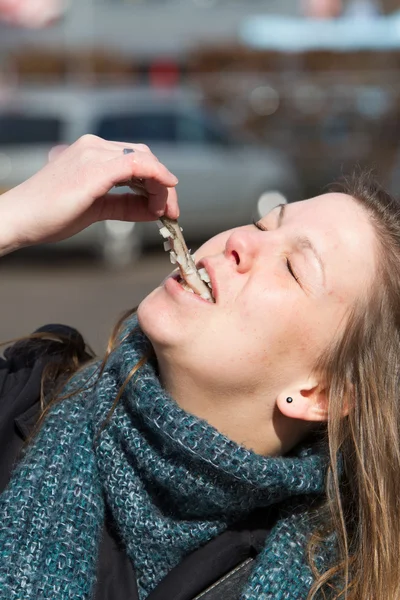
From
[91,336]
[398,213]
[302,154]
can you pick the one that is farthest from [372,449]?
[302,154]

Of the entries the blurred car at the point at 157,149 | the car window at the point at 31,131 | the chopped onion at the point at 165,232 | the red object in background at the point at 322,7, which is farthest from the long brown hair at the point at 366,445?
the red object in background at the point at 322,7

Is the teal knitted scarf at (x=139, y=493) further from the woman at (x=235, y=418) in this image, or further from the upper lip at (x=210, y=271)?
the upper lip at (x=210, y=271)

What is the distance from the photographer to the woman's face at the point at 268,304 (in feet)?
6.90

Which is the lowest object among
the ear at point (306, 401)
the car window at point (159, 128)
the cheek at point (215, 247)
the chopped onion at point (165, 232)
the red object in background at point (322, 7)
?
the ear at point (306, 401)

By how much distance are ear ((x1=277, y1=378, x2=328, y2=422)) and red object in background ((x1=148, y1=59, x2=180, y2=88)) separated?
2748cm

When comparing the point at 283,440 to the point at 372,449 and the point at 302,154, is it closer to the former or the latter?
the point at 372,449

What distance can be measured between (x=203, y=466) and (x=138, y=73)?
30032 mm

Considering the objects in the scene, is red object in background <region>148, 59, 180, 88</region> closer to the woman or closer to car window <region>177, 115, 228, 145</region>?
car window <region>177, 115, 228, 145</region>

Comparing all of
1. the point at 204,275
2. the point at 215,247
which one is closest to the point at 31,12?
the point at 215,247

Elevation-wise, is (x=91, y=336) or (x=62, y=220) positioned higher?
(x=62, y=220)

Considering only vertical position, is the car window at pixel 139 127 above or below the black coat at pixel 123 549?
above

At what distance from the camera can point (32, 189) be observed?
7.16ft

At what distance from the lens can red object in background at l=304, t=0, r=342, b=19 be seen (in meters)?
27.2

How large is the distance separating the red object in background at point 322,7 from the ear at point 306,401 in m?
26.2
